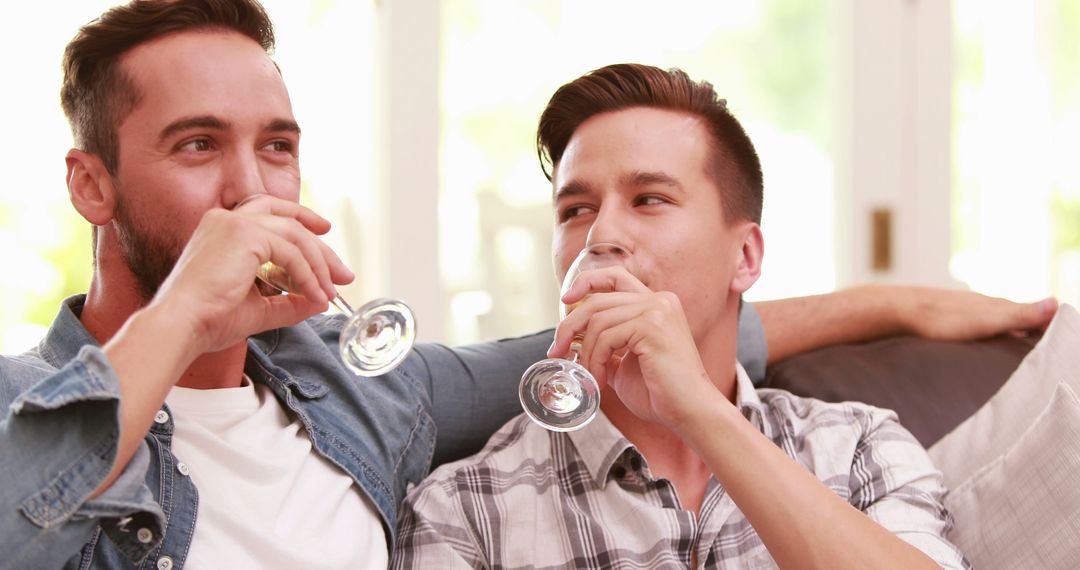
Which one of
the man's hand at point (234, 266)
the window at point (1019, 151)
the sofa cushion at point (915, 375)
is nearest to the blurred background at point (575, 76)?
the window at point (1019, 151)

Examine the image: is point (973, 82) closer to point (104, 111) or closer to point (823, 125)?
point (823, 125)

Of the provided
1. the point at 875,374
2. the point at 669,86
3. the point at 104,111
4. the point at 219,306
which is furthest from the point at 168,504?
the point at 875,374

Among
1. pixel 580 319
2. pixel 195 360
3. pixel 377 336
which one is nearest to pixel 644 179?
pixel 580 319

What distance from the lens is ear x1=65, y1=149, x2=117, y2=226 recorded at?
63.2 inches

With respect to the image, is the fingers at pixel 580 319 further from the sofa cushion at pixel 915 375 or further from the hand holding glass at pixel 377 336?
the sofa cushion at pixel 915 375

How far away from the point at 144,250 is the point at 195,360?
173 mm

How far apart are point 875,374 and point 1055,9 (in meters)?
2.63

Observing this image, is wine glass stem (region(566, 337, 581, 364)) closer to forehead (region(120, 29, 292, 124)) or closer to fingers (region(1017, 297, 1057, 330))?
forehead (region(120, 29, 292, 124))

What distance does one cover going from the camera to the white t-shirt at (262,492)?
1.46 metres

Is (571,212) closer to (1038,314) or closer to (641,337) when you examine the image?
(641,337)

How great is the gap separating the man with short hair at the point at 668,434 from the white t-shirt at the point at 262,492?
115 millimetres

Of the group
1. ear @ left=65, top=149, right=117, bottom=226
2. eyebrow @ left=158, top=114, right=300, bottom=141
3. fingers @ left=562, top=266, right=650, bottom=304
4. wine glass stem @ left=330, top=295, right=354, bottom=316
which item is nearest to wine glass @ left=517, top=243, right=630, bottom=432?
fingers @ left=562, top=266, right=650, bottom=304

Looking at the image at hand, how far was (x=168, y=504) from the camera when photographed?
1420 millimetres

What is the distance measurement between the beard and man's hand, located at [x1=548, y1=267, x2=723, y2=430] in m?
0.56
